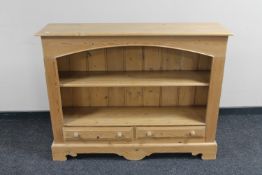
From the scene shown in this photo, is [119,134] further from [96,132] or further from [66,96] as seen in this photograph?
[66,96]

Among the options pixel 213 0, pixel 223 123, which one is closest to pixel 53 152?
pixel 223 123

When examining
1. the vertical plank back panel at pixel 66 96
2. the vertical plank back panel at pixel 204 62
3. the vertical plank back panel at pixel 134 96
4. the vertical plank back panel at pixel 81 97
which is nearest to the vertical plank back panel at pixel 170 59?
the vertical plank back panel at pixel 204 62

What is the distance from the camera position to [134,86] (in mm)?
1929

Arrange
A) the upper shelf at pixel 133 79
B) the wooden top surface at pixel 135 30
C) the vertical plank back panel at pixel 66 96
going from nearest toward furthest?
1. the wooden top surface at pixel 135 30
2. the upper shelf at pixel 133 79
3. the vertical plank back panel at pixel 66 96

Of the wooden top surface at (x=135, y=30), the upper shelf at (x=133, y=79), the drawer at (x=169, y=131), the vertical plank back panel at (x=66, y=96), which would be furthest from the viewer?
the vertical plank back panel at (x=66, y=96)

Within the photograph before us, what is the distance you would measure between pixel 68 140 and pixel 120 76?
23.0 inches

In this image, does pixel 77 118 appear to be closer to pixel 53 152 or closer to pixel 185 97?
pixel 53 152

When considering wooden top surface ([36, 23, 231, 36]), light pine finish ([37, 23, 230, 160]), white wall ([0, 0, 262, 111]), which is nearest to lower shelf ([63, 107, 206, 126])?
light pine finish ([37, 23, 230, 160])

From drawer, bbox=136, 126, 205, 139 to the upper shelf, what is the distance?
0.33 metres

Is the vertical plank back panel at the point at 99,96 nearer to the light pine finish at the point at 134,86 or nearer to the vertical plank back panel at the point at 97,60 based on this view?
the light pine finish at the point at 134,86

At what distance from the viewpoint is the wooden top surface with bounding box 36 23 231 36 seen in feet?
5.41

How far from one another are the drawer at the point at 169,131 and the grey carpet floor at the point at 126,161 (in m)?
0.19

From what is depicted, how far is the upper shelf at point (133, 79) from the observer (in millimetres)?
1815

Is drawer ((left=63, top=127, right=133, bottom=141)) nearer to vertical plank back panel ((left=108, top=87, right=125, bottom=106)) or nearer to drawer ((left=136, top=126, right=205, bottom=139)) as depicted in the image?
drawer ((left=136, top=126, right=205, bottom=139))
